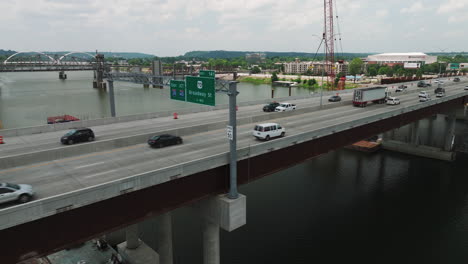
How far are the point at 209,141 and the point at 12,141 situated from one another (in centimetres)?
1886

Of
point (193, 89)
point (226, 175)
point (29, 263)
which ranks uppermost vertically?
point (193, 89)

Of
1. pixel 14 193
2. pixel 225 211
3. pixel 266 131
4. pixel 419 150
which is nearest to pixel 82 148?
pixel 14 193

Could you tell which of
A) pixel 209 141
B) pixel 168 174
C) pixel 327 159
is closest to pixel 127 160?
pixel 168 174

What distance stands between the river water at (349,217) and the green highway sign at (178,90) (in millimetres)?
15494

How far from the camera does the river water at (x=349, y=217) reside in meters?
33.3

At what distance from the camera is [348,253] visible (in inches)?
1315

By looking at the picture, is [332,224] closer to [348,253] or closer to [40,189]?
[348,253]

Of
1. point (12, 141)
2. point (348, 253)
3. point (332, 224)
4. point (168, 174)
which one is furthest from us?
point (332, 224)

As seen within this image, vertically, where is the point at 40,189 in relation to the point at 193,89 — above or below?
below

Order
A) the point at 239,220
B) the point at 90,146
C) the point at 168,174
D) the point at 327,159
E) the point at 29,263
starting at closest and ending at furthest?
the point at 168,174 → the point at 239,220 → the point at 90,146 → the point at 29,263 → the point at 327,159

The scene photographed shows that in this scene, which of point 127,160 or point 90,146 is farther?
point 90,146

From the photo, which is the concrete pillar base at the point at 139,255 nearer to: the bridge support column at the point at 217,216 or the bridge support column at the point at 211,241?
the bridge support column at the point at 217,216

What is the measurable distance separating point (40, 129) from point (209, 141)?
18.9m

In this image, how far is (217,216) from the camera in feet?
73.8
